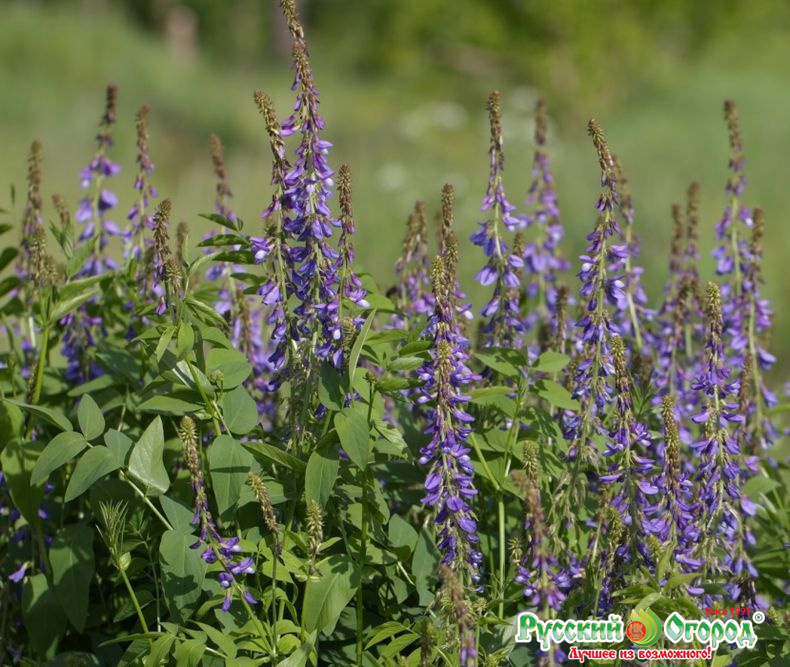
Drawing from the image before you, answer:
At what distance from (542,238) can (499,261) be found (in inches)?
37.4

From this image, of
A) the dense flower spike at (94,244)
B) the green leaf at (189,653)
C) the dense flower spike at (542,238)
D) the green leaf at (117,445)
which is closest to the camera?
the green leaf at (189,653)

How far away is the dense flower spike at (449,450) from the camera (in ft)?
7.45

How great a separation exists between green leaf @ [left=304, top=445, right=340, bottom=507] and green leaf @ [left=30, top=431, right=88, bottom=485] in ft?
1.63

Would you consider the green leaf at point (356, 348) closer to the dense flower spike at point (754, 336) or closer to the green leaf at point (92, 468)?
the green leaf at point (92, 468)

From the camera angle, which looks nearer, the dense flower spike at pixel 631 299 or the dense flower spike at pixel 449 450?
the dense flower spike at pixel 449 450

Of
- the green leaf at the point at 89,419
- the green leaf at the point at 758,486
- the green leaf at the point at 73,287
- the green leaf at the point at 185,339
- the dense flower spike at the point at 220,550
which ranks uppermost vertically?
the green leaf at the point at 73,287

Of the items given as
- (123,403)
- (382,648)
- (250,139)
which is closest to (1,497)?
(123,403)

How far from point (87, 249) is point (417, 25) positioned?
16.2m

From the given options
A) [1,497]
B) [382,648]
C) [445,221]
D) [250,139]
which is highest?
[250,139]

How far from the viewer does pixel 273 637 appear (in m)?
2.22

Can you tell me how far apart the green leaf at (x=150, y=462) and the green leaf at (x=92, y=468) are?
4 cm

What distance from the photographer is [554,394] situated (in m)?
2.61

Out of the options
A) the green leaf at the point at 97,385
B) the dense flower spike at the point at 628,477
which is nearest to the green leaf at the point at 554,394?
the dense flower spike at the point at 628,477

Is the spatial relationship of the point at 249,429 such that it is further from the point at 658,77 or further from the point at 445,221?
the point at 658,77
